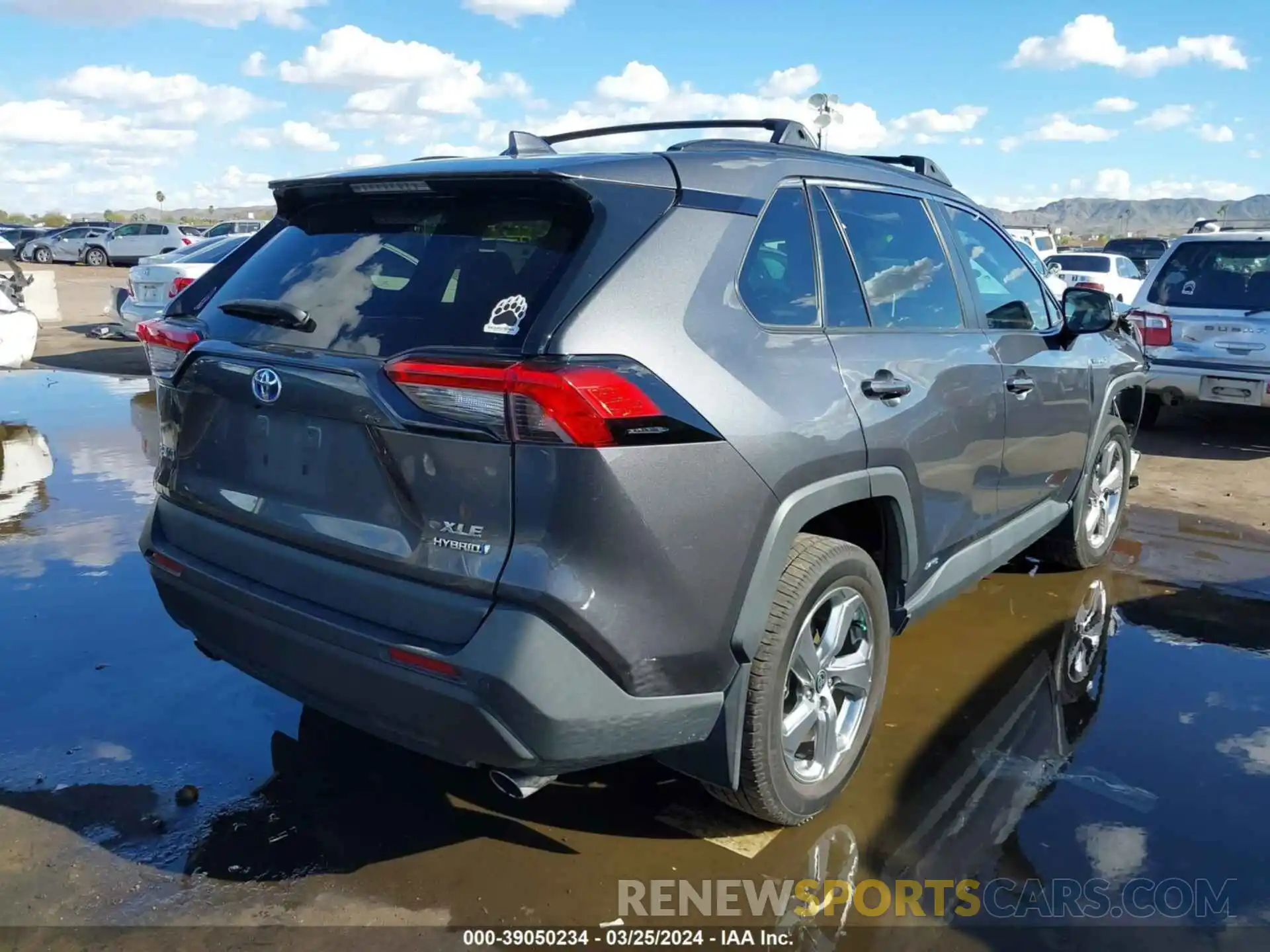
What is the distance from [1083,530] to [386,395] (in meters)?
4.10

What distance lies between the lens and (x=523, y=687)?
223 centimetres

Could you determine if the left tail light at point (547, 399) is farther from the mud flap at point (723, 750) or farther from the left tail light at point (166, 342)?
the left tail light at point (166, 342)

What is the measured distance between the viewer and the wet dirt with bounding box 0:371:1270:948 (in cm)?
275

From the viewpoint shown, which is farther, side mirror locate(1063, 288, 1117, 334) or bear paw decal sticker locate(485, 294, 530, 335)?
side mirror locate(1063, 288, 1117, 334)

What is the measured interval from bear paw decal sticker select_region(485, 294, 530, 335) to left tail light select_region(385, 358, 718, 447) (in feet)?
0.39

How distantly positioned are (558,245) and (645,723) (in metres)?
1.18

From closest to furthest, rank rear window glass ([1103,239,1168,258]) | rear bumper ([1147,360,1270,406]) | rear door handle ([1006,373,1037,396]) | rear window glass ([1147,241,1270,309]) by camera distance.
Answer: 1. rear door handle ([1006,373,1037,396])
2. rear bumper ([1147,360,1270,406])
3. rear window glass ([1147,241,1270,309])
4. rear window glass ([1103,239,1168,258])

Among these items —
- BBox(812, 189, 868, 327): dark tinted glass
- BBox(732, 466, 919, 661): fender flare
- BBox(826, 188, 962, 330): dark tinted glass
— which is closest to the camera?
BBox(732, 466, 919, 661): fender flare

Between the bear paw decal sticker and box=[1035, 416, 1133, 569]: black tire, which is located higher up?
the bear paw decal sticker

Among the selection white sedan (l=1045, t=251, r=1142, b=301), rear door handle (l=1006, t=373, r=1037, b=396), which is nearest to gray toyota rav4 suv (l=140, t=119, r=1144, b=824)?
rear door handle (l=1006, t=373, r=1037, b=396)

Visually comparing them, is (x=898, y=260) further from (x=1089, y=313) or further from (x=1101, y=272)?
(x=1101, y=272)

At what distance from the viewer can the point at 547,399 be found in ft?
7.25

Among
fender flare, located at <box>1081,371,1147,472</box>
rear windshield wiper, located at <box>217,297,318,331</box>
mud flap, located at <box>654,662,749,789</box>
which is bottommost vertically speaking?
mud flap, located at <box>654,662,749,789</box>

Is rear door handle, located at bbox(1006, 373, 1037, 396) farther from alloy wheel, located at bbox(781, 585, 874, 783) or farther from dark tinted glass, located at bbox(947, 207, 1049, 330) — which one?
alloy wheel, located at bbox(781, 585, 874, 783)
